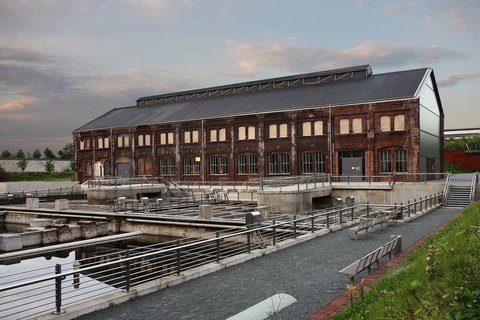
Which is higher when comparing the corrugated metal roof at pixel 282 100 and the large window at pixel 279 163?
the corrugated metal roof at pixel 282 100

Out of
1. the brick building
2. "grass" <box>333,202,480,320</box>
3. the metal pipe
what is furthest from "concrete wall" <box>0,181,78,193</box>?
"grass" <box>333,202,480,320</box>

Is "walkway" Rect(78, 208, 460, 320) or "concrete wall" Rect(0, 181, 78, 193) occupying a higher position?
"concrete wall" Rect(0, 181, 78, 193)

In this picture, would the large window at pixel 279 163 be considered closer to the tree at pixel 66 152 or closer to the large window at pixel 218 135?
the large window at pixel 218 135

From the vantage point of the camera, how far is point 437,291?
6.62 metres

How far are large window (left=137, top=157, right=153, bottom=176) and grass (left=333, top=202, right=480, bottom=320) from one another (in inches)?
1904

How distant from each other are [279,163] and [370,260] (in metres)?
34.1

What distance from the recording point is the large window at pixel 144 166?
55812 mm

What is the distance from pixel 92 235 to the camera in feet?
94.9

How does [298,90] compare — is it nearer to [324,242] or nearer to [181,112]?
[181,112]

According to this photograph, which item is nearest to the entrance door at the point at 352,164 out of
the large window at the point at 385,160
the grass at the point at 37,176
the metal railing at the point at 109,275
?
the large window at the point at 385,160

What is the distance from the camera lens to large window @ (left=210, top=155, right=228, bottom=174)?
161ft

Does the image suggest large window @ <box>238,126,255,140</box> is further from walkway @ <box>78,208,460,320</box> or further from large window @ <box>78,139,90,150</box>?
walkway @ <box>78,208,460,320</box>

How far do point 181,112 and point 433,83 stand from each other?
28930 mm

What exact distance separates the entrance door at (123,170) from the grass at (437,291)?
51.4 metres
